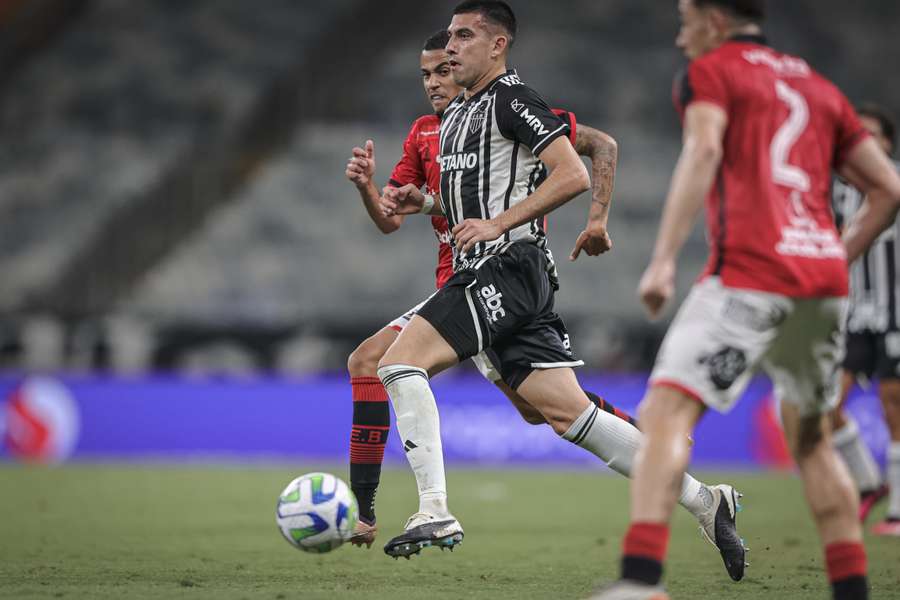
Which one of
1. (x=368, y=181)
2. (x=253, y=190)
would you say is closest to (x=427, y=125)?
(x=368, y=181)

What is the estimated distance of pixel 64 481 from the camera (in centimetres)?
1168

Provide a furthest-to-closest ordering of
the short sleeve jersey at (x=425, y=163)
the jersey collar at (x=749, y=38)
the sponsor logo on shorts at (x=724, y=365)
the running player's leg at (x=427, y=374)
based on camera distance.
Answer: the short sleeve jersey at (x=425, y=163), the running player's leg at (x=427, y=374), the jersey collar at (x=749, y=38), the sponsor logo on shorts at (x=724, y=365)

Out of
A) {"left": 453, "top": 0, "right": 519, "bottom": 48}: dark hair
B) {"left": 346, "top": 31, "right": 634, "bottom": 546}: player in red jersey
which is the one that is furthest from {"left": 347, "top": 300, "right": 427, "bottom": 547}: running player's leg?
{"left": 453, "top": 0, "right": 519, "bottom": 48}: dark hair

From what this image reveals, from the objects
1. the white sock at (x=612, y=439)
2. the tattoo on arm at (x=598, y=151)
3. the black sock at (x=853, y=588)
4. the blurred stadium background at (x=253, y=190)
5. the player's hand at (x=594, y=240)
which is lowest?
the black sock at (x=853, y=588)

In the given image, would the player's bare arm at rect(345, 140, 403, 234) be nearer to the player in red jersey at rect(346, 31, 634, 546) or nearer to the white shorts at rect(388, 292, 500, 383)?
the player in red jersey at rect(346, 31, 634, 546)

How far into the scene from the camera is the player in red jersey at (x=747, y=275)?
3.86 metres

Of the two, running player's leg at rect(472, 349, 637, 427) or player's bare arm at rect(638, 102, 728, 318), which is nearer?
player's bare arm at rect(638, 102, 728, 318)

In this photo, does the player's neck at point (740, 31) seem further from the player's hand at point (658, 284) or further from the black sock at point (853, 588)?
the black sock at point (853, 588)

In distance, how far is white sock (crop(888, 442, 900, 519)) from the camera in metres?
8.13

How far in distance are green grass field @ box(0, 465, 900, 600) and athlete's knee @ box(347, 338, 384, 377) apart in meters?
0.98

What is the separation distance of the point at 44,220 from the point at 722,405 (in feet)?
58.6

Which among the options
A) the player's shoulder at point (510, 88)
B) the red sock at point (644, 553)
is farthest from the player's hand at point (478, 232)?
the red sock at point (644, 553)

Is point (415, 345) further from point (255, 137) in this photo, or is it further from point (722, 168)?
point (255, 137)

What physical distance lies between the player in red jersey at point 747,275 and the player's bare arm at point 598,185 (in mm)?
1424
